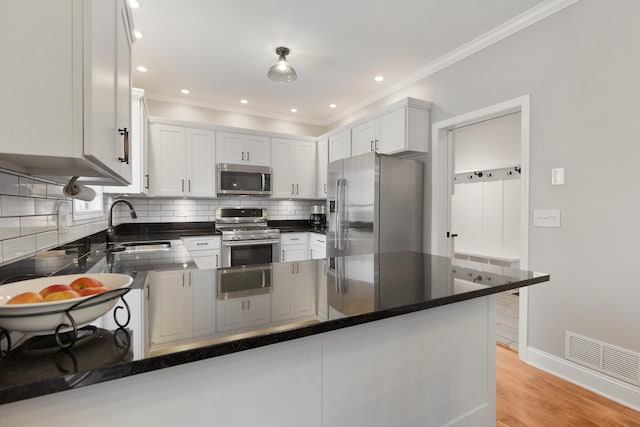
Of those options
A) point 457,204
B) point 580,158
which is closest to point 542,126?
point 580,158

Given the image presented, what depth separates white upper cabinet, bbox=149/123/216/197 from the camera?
3793mm

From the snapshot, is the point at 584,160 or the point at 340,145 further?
the point at 340,145

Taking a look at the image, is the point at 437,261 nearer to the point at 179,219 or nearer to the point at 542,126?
the point at 542,126

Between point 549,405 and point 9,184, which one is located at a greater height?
point 9,184

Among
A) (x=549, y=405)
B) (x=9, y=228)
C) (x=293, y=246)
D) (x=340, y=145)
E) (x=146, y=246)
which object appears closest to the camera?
(x=9, y=228)

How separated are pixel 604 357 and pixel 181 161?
4408mm

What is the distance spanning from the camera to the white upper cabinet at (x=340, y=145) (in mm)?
4027

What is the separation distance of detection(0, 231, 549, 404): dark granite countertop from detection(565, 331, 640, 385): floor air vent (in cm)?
134

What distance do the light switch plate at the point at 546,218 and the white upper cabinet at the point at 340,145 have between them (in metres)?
2.22

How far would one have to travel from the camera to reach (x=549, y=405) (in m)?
1.93

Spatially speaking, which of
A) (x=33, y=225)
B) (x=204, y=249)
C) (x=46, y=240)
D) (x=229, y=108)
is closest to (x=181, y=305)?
(x=33, y=225)

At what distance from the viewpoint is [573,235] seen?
2182 millimetres

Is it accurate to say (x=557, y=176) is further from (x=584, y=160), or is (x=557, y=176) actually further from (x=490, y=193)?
(x=490, y=193)

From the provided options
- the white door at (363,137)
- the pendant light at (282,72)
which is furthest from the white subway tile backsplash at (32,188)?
the white door at (363,137)
